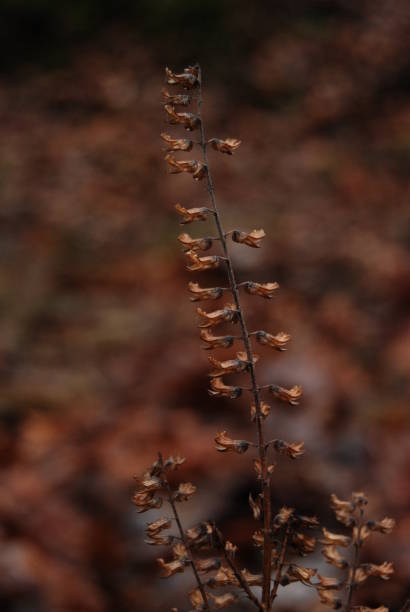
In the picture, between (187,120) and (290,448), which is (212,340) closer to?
(290,448)

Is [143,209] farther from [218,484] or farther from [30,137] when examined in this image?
[218,484]

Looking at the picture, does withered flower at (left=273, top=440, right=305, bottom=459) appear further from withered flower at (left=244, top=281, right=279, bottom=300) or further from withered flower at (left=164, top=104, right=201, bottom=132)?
withered flower at (left=164, top=104, right=201, bottom=132)

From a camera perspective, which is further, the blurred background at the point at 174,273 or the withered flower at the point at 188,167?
the blurred background at the point at 174,273

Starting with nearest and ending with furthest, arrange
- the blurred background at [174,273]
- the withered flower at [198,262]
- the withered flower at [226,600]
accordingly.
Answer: the withered flower at [198,262], the withered flower at [226,600], the blurred background at [174,273]

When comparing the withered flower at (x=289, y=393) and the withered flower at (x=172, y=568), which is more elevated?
the withered flower at (x=289, y=393)

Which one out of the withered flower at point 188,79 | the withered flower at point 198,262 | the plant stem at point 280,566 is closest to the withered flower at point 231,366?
the withered flower at point 198,262

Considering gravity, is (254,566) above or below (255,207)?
below

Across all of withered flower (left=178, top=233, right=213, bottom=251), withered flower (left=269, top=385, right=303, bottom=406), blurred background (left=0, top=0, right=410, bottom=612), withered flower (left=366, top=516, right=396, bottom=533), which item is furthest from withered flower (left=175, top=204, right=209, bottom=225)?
blurred background (left=0, top=0, right=410, bottom=612)

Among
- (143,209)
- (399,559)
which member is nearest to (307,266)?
(143,209)

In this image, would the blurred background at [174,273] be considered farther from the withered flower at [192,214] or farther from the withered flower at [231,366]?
the withered flower at [192,214]
